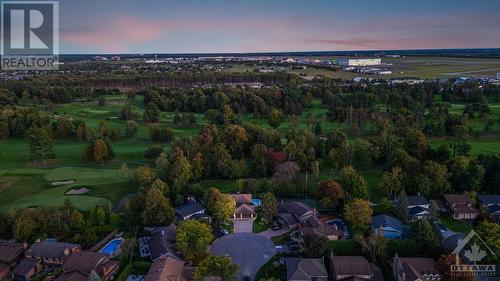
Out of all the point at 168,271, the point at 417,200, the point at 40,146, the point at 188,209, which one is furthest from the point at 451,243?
the point at 40,146

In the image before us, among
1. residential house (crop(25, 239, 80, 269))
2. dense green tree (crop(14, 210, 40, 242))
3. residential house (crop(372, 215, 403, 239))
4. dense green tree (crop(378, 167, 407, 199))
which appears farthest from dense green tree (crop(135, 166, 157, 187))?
dense green tree (crop(378, 167, 407, 199))

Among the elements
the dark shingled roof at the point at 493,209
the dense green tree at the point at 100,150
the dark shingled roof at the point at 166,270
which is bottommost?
the dark shingled roof at the point at 166,270

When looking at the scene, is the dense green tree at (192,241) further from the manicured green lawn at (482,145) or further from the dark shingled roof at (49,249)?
the manicured green lawn at (482,145)

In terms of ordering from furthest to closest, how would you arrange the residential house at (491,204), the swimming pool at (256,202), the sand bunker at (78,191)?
the sand bunker at (78,191) → the swimming pool at (256,202) → the residential house at (491,204)

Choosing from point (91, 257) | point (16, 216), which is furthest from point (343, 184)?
point (16, 216)

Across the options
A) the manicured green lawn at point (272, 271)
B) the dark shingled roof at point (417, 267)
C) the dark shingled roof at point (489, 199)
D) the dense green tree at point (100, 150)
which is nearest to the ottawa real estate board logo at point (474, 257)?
the dark shingled roof at point (417, 267)

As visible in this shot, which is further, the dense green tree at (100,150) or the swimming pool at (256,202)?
the dense green tree at (100,150)

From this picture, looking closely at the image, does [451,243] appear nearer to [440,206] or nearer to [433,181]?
[440,206]
